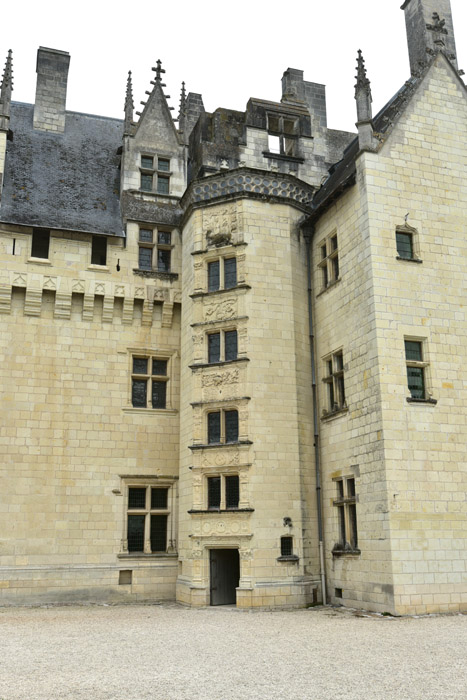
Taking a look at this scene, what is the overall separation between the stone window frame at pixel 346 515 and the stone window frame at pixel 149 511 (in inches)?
190

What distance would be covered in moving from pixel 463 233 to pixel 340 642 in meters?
10.4

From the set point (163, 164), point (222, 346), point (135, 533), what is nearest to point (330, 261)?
point (222, 346)

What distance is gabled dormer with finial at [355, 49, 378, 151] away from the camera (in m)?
16.0

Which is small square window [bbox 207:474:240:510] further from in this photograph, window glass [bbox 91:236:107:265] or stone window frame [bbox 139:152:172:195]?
stone window frame [bbox 139:152:172:195]

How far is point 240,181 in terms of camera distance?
18.2 metres

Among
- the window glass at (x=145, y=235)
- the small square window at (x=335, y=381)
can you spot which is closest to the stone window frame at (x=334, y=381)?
the small square window at (x=335, y=381)

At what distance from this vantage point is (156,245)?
66.0 feet

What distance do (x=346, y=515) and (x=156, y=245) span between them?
9876 mm

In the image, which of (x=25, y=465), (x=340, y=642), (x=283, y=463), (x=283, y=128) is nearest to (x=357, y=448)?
(x=283, y=463)

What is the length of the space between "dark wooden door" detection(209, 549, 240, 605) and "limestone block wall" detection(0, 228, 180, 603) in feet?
6.58

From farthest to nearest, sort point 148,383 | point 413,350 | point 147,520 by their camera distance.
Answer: point 148,383 < point 147,520 < point 413,350

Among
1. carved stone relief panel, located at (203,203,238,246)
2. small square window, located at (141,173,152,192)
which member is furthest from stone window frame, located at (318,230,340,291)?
small square window, located at (141,173,152,192)

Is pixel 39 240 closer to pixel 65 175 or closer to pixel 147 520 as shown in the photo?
pixel 65 175

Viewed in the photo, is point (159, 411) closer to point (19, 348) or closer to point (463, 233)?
point (19, 348)
